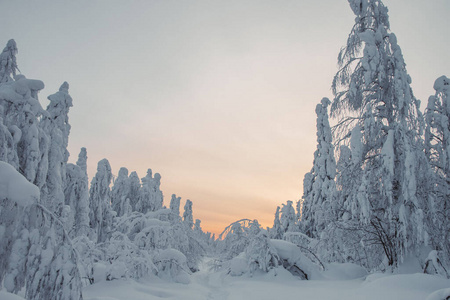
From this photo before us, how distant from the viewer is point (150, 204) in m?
37.3

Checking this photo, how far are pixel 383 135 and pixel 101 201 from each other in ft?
80.5

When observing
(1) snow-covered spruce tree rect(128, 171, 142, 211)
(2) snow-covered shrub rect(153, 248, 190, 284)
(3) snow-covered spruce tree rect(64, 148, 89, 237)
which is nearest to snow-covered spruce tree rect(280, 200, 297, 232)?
(3) snow-covered spruce tree rect(64, 148, 89, 237)

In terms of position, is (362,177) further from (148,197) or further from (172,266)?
(148,197)

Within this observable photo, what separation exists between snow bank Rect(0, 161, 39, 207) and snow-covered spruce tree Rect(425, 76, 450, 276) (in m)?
9.80

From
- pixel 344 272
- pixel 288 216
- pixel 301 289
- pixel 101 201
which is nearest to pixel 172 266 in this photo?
pixel 301 289

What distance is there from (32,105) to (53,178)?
3137 mm

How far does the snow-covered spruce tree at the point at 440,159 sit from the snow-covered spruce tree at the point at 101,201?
959 inches

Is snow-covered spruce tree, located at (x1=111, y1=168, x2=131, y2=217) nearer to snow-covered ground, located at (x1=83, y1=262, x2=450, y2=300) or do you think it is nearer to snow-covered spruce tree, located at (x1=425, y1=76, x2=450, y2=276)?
snow-covered ground, located at (x1=83, y1=262, x2=450, y2=300)

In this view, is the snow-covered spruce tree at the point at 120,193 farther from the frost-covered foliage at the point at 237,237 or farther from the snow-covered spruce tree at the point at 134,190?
the frost-covered foliage at the point at 237,237

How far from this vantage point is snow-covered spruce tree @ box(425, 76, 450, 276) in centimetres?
866

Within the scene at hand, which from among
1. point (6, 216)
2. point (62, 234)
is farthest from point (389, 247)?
point (6, 216)

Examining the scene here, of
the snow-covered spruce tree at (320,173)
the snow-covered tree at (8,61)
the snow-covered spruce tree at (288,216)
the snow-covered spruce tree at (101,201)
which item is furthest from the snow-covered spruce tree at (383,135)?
the snow-covered spruce tree at (101,201)

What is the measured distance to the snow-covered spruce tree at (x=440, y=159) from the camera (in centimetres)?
866

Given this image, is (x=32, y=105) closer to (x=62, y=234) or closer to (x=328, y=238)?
(x=62, y=234)
